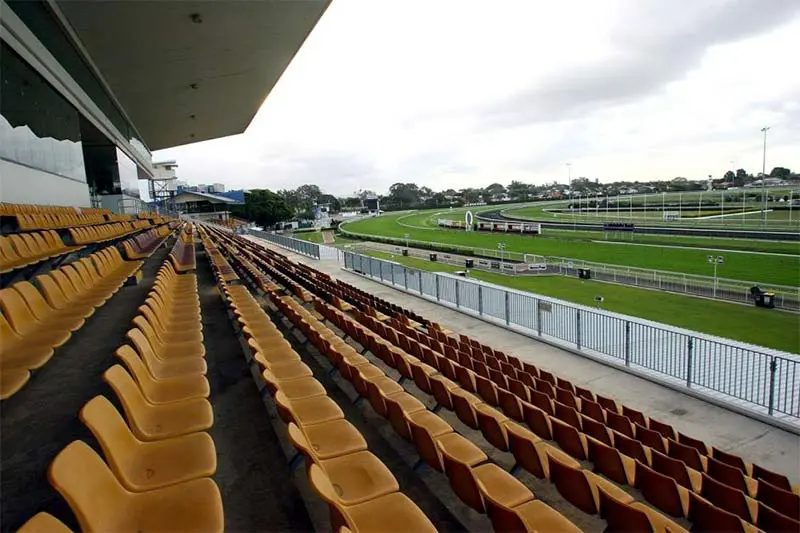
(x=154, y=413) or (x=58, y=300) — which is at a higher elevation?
(x=58, y=300)

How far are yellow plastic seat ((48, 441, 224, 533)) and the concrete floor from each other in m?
6.13

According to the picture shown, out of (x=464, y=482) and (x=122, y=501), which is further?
(x=464, y=482)

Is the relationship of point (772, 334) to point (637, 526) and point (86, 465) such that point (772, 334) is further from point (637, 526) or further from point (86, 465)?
point (86, 465)

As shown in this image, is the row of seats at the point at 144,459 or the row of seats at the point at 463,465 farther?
the row of seats at the point at 463,465

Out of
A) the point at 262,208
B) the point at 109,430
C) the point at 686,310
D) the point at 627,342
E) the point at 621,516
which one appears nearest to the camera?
the point at 109,430

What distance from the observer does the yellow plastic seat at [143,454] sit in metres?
2.37

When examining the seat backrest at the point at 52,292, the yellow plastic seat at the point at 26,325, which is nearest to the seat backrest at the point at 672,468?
the yellow plastic seat at the point at 26,325

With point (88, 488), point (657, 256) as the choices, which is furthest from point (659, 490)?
point (657, 256)

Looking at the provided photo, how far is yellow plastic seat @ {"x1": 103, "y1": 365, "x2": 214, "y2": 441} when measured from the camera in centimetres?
285

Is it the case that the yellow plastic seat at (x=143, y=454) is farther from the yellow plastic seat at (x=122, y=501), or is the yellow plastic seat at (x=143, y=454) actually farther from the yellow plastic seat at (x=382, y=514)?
the yellow plastic seat at (x=382, y=514)

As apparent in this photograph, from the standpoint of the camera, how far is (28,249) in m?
6.17

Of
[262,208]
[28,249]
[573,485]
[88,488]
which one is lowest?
[573,485]

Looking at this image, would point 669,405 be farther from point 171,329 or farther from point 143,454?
point 171,329

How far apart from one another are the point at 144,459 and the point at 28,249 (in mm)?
5288
